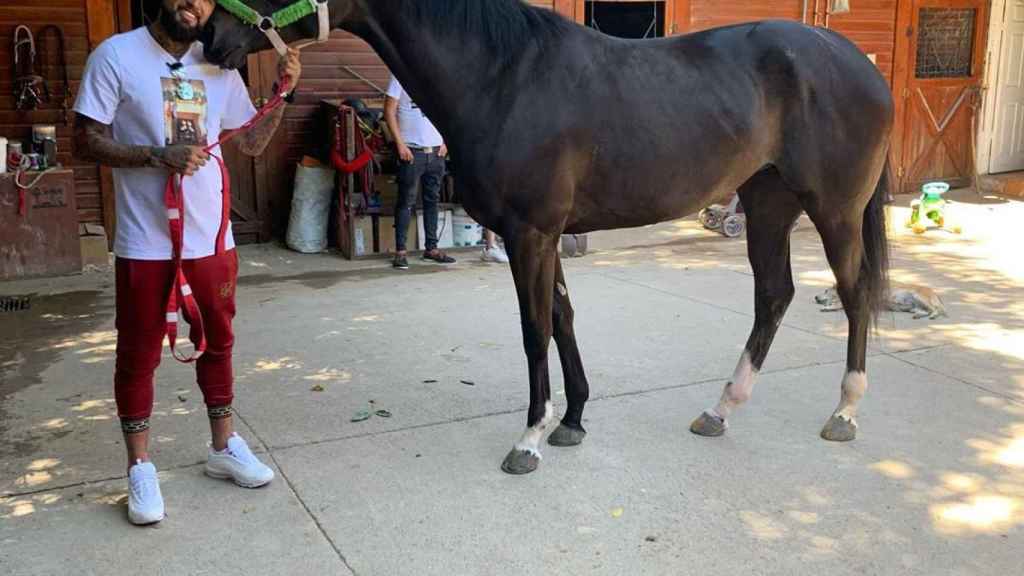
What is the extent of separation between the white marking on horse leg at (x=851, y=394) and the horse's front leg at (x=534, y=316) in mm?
1149

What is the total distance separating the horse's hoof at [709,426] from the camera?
348 centimetres

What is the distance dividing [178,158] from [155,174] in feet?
0.51

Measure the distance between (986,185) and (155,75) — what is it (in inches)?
413

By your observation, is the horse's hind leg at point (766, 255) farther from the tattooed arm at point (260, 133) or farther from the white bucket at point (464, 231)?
the white bucket at point (464, 231)

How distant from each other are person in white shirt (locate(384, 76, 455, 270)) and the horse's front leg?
366cm

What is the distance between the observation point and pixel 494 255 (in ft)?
22.9

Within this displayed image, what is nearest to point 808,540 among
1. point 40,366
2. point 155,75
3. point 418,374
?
point 418,374

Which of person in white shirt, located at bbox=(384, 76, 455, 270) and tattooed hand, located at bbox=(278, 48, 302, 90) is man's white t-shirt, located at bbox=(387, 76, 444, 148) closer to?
person in white shirt, located at bbox=(384, 76, 455, 270)

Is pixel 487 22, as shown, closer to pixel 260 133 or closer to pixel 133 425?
pixel 260 133

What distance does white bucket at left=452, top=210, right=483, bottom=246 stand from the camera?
7.56 meters

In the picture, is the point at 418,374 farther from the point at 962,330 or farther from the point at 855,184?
the point at 962,330

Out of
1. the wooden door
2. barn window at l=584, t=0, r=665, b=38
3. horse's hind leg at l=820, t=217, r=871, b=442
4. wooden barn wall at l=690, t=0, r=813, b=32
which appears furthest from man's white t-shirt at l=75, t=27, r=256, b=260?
the wooden door

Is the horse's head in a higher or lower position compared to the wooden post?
lower

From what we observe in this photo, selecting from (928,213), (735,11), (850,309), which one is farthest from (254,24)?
(735,11)
